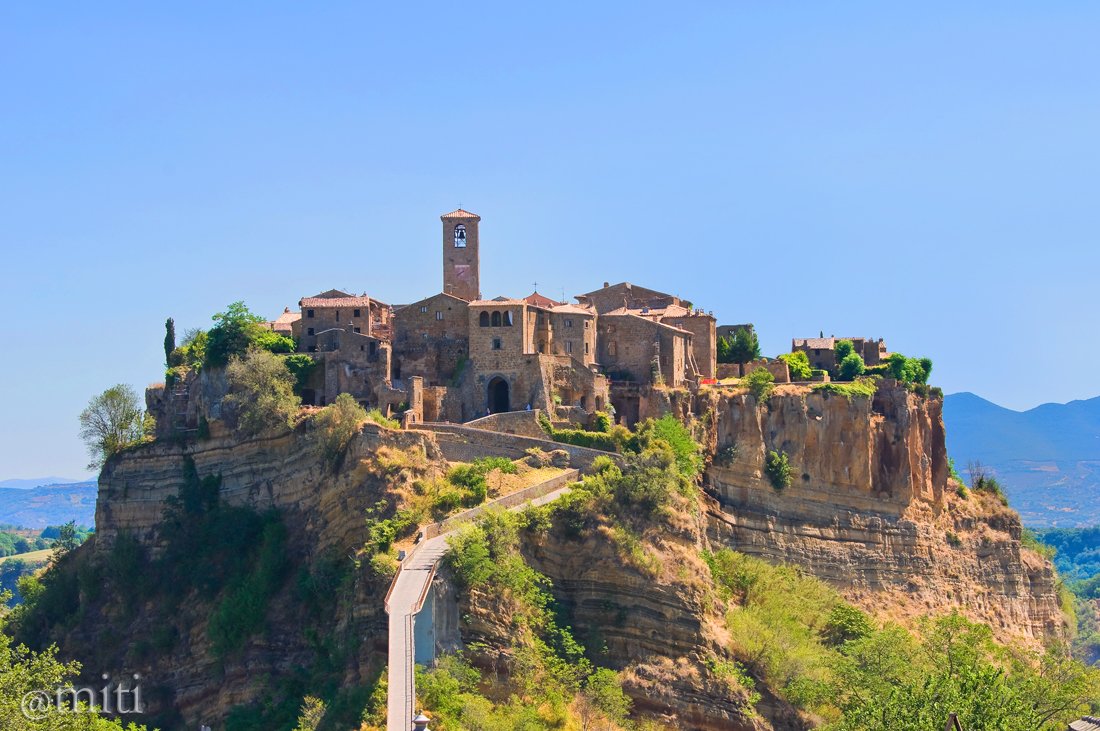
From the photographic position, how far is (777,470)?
78625 mm

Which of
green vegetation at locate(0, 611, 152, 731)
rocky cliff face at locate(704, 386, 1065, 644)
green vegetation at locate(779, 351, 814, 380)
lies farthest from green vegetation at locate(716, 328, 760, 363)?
green vegetation at locate(0, 611, 152, 731)

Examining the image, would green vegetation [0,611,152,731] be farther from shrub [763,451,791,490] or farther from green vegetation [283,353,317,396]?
shrub [763,451,791,490]

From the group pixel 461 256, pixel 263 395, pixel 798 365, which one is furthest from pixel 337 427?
pixel 798 365

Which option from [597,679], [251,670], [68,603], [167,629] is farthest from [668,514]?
[68,603]

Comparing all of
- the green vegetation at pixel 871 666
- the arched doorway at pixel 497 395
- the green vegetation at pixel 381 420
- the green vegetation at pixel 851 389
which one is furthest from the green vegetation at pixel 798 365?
the green vegetation at pixel 381 420

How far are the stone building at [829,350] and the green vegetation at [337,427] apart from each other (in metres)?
30.4

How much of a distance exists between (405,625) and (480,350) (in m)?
22.9

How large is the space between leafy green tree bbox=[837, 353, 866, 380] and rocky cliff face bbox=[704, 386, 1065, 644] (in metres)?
1.86

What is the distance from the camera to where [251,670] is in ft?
218

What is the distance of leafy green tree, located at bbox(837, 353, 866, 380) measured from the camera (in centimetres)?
8544

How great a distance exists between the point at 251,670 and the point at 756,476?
27566 mm

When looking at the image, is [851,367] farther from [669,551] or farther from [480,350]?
[669,551]

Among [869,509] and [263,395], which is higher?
[263,395]

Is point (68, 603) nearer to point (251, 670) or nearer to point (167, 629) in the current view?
point (167, 629)
